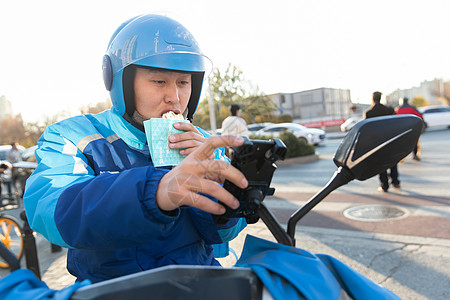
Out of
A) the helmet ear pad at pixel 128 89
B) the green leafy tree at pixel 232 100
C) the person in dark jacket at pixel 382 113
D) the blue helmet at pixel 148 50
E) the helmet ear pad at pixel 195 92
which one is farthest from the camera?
the green leafy tree at pixel 232 100

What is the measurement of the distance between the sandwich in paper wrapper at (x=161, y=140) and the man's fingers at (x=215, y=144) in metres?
0.40

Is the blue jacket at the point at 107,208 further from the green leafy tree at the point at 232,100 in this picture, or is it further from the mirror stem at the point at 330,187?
the green leafy tree at the point at 232,100

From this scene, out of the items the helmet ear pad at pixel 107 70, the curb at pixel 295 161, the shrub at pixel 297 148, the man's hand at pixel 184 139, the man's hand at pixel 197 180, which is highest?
the helmet ear pad at pixel 107 70

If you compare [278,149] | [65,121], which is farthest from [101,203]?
[65,121]

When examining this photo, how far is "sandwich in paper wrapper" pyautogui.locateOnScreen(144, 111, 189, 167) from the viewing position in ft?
3.87

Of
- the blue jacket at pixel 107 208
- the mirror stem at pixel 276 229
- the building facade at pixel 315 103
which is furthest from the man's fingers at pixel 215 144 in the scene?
the building facade at pixel 315 103

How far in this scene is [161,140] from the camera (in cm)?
Answer: 119

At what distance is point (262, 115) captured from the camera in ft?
137

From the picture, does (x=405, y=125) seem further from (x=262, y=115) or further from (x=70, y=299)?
(x=262, y=115)

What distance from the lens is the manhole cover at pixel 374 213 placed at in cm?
520

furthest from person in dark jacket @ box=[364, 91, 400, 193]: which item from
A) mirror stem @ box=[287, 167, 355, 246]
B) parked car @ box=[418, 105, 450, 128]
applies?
parked car @ box=[418, 105, 450, 128]

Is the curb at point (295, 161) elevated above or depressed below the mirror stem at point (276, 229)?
below

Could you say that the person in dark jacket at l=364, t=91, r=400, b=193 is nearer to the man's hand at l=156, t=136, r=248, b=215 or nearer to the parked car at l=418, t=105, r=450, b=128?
the man's hand at l=156, t=136, r=248, b=215

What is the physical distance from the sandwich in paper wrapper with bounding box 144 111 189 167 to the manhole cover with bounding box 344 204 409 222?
4.62 metres
